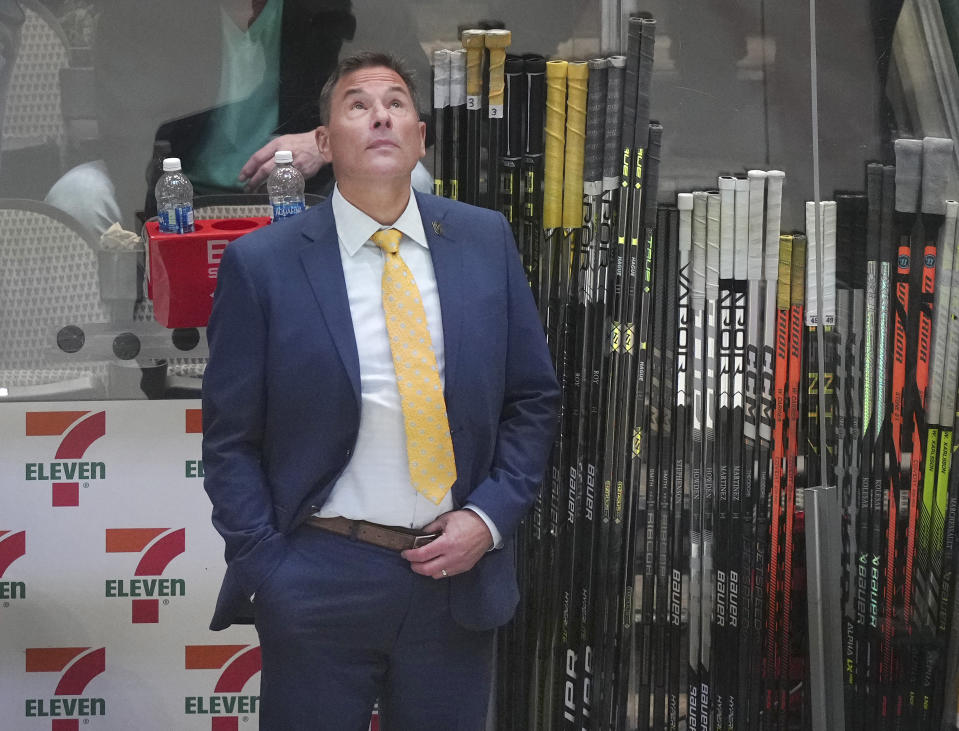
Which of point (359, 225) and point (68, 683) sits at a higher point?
point (359, 225)

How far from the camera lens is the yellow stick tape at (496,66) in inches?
129

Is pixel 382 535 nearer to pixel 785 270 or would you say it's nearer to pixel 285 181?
pixel 285 181

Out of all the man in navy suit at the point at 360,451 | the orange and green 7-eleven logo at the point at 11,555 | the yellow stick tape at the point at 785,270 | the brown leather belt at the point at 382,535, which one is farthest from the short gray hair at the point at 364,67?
the orange and green 7-eleven logo at the point at 11,555

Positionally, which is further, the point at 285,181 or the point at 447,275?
the point at 285,181

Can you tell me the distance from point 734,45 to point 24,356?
219 cm

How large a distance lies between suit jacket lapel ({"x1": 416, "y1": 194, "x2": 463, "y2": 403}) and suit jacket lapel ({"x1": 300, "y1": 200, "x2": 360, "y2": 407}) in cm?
18

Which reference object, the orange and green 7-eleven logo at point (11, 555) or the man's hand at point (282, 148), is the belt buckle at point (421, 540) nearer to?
the man's hand at point (282, 148)

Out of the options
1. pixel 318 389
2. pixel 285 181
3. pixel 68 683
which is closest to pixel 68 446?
pixel 68 683

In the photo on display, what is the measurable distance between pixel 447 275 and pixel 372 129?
0.32 metres

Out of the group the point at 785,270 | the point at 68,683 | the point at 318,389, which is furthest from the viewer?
the point at 68,683

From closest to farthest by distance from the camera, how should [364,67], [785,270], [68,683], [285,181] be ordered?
[364,67]
[285,181]
[785,270]
[68,683]

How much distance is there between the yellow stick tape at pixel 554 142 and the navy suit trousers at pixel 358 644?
4.28 ft

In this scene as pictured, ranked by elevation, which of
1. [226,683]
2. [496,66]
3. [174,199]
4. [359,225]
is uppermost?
[496,66]

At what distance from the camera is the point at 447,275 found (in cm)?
247
